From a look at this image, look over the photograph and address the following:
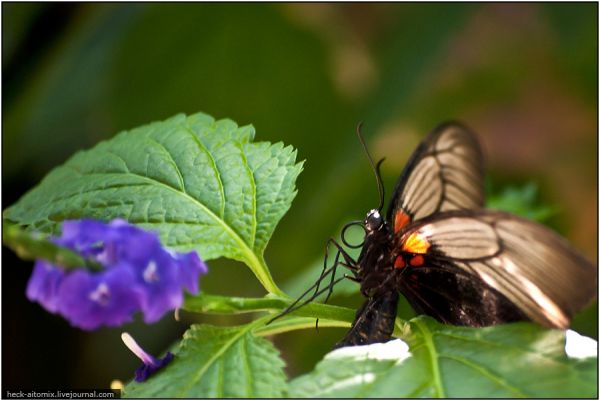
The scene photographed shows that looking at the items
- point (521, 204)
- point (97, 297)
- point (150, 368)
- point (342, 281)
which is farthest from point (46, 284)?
point (521, 204)

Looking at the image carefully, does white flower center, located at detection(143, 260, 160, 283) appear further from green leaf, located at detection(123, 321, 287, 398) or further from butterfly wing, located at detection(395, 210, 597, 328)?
butterfly wing, located at detection(395, 210, 597, 328)

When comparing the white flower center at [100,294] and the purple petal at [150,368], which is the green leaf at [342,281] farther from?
the white flower center at [100,294]

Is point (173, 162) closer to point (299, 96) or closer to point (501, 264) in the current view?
point (501, 264)

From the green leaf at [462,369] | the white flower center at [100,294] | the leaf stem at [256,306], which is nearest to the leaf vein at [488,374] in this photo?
the green leaf at [462,369]

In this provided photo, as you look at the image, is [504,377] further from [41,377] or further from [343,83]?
[343,83]

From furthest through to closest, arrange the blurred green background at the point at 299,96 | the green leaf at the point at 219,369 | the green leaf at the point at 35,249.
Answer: the blurred green background at the point at 299,96, the green leaf at the point at 219,369, the green leaf at the point at 35,249

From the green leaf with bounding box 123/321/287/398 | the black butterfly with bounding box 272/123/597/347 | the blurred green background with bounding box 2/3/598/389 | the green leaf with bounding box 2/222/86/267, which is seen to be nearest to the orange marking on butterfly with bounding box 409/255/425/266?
the black butterfly with bounding box 272/123/597/347

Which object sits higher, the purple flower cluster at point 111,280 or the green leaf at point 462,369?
the purple flower cluster at point 111,280
